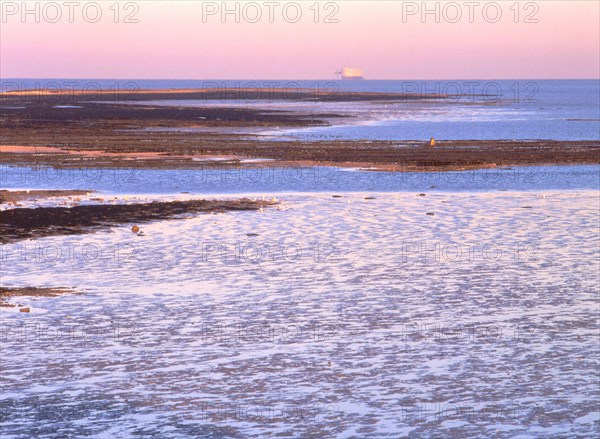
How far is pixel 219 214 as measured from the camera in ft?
90.7

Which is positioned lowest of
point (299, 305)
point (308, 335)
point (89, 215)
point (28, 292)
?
point (308, 335)

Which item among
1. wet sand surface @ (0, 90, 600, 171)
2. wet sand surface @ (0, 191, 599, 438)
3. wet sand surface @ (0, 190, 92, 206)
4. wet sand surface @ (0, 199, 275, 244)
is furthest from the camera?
wet sand surface @ (0, 90, 600, 171)

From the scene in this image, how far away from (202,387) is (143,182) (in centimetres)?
2400

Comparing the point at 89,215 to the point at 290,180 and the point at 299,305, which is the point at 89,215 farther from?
the point at 299,305

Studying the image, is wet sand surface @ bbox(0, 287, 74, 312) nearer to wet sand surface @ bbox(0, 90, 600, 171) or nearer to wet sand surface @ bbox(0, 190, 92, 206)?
wet sand surface @ bbox(0, 190, 92, 206)

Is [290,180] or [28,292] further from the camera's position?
[290,180]

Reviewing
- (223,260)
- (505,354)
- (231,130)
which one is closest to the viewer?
(505,354)

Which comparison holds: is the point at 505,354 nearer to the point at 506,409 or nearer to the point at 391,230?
the point at 506,409

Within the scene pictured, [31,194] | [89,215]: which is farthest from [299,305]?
[31,194]

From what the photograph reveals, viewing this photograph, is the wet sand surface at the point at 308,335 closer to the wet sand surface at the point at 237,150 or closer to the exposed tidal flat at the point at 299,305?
the exposed tidal flat at the point at 299,305

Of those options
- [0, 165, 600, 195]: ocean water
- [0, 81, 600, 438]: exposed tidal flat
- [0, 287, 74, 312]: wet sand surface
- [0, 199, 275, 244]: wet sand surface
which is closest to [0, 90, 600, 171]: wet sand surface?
[0, 165, 600, 195]: ocean water

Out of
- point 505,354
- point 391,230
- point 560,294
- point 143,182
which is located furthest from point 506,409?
point 143,182

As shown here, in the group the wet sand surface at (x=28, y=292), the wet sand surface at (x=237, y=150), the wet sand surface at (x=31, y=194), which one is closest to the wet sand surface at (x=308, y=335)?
the wet sand surface at (x=28, y=292)

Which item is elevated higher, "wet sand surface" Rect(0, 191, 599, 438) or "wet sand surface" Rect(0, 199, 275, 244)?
"wet sand surface" Rect(0, 199, 275, 244)
